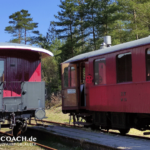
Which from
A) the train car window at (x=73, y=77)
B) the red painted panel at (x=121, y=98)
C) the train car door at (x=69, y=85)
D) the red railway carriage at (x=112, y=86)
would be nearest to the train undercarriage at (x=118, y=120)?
the red railway carriage at (x=112, y=86)

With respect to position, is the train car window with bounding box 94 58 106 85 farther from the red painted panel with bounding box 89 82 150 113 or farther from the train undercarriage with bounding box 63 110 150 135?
the train undercarriage with bounding box 63 110 150 135

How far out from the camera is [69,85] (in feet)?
40.2

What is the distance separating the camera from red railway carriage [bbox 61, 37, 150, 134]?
841 centimetres

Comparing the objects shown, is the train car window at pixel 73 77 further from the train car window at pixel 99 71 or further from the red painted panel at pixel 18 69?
the red painted panel at pixel 18 69

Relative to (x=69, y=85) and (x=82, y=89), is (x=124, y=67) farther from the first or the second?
(x=69, y=85)

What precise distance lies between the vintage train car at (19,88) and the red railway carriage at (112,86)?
2.36 metres

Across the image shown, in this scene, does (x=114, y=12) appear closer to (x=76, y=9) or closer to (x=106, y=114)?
(x=76, y=9)

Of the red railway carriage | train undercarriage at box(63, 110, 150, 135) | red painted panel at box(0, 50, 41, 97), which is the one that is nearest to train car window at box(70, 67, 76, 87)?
the red railway carriage

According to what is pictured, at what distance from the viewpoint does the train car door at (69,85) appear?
39.5ft

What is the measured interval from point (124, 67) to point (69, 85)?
372 cm

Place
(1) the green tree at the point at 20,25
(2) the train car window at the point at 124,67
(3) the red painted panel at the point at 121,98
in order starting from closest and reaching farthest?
(3) the red painted panel at the point at 121,98
(2) the train car window at the point at 124,67
(1) the green tree at the point at 20,25

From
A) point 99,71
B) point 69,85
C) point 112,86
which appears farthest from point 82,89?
point 112,86

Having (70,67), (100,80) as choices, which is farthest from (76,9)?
(100,80)

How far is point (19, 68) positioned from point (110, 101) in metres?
3.50
